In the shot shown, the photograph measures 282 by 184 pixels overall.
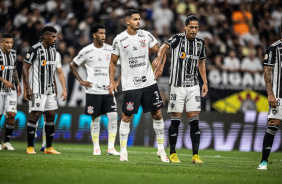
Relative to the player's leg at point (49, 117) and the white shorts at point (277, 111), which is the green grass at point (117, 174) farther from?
the player's leg at point (49, 117)

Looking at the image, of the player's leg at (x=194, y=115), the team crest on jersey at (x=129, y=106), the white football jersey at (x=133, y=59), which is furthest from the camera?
the player's leg at (x=194, y=115)

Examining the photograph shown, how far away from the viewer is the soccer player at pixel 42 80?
11.6 m

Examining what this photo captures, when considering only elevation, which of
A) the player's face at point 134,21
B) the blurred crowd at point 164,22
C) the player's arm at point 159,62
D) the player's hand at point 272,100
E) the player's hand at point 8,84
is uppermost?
the blurred crowd at point 164,22

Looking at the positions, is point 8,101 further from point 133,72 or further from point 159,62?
point 159,62

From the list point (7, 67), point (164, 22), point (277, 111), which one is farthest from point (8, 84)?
point (164, 22)

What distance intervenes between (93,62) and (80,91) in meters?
5.48

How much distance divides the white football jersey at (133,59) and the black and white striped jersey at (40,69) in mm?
3079

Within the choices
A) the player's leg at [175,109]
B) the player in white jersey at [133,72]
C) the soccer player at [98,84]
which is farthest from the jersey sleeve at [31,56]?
the player's leg at [175,109]

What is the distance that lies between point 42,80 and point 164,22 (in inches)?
420

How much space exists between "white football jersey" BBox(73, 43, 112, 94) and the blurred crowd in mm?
5447

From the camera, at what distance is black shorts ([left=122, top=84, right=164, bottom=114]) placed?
29.8ft

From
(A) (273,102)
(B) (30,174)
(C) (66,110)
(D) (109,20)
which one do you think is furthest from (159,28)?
(B) (30,174)

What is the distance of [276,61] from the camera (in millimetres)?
8531

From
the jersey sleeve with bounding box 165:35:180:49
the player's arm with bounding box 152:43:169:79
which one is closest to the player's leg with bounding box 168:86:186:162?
the player's arm with bounding box 152:43:169:79
